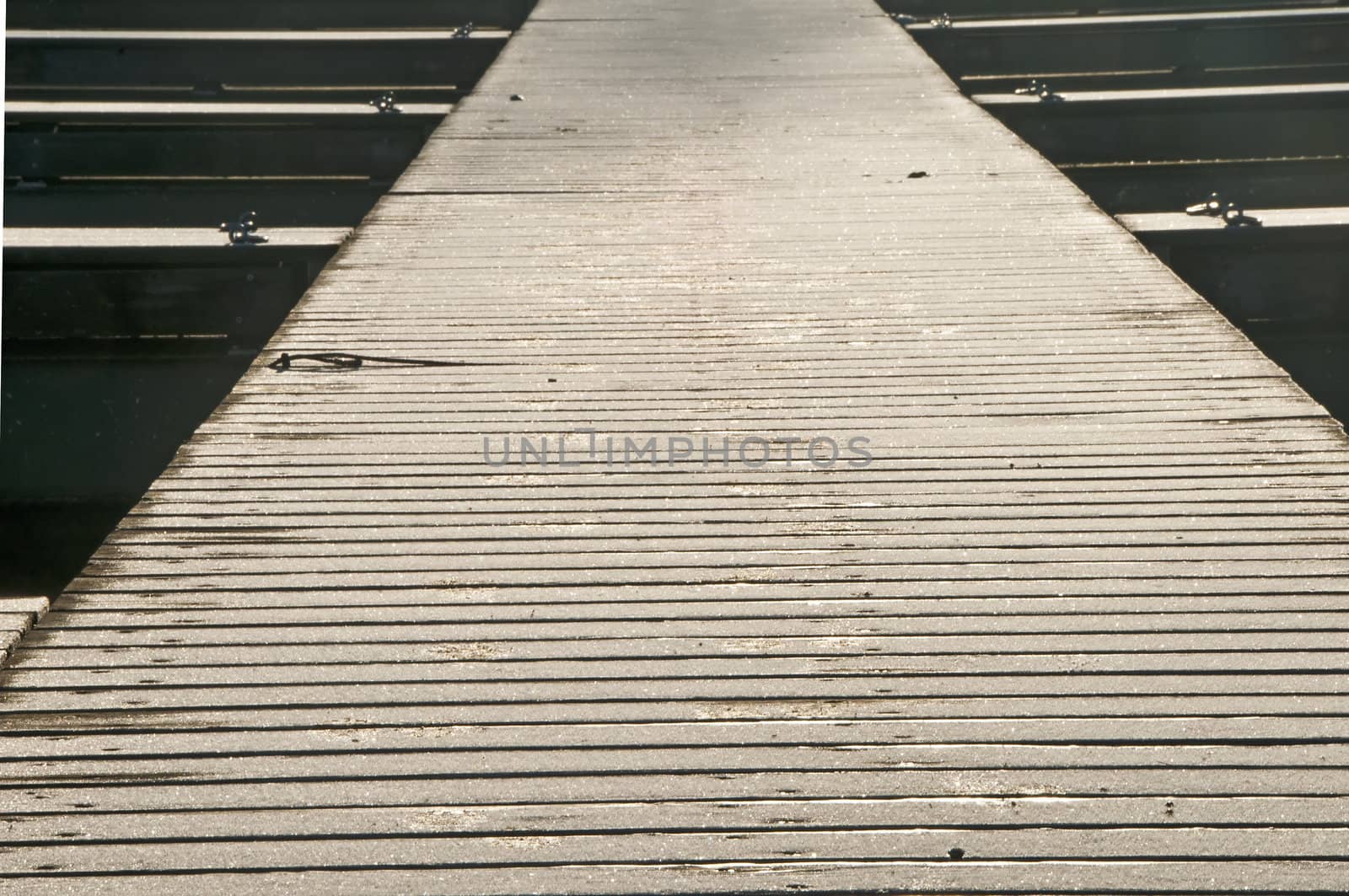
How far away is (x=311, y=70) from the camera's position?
50.3 feet

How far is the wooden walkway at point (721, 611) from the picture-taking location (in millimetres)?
2965

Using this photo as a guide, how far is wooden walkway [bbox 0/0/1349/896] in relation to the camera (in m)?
2.96

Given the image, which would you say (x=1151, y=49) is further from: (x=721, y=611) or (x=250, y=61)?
(x=721, y=611)

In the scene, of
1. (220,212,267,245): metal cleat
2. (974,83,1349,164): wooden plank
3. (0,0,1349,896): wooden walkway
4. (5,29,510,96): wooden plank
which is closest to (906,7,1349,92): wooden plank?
(974,83,1349,164): wooden plank

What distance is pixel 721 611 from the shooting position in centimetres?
388

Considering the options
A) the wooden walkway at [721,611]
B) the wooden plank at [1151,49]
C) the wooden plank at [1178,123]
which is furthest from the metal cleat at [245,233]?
the wooden plank at [1151,49]

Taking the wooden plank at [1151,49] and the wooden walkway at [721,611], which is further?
the wooden plank at [1151,49]

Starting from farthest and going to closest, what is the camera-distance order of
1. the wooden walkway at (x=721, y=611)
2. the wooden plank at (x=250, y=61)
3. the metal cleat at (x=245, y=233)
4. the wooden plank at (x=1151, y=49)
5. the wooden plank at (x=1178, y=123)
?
1. the wooden plank at (x=1151, y=49)
2. the wooden plank at (x=250, y=61)
3. the wooden plank at (x=1178, y=123)
4. the metal cleat at (x=245, y=233)
5. the wooden walkway at (x=721, y=611)

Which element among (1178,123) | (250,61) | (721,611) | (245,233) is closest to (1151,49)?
(1178,123)

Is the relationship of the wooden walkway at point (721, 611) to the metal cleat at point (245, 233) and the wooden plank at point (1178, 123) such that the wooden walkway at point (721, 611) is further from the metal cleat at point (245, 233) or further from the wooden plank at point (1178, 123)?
the wooden plank at point (1178, 123)

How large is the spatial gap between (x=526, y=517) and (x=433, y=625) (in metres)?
0.76

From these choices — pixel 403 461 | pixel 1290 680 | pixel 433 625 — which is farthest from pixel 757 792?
pixel 403 461

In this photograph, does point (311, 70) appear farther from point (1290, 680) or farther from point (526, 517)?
point (1290, 680)

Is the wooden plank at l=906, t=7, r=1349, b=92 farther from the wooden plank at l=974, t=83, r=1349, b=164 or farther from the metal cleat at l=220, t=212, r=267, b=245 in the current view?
the metal cleat at l=220, t=212, r=267, b=245
